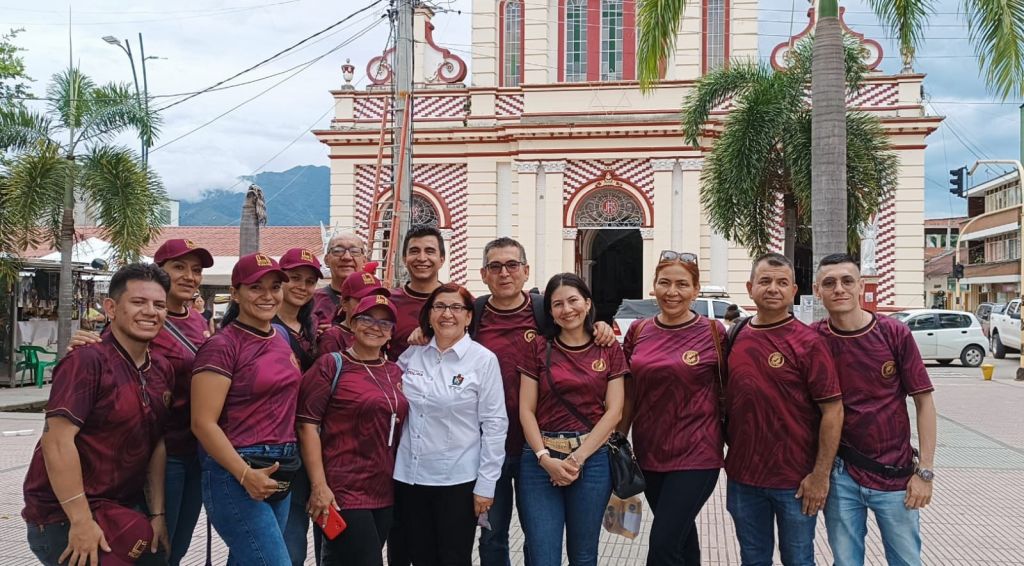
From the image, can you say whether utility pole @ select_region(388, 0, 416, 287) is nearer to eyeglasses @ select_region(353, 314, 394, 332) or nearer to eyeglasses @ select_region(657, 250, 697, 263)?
eyeglasses @ select_region(657, 250, 697, 263)

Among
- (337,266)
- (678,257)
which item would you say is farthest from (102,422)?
(678,257)

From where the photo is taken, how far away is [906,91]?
2036 cm

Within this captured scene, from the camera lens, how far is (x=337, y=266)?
209 inches

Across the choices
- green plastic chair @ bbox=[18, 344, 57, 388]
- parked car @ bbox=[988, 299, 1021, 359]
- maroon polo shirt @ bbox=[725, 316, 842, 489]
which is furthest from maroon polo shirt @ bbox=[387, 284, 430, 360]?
parked car @ bbox=[988, 299, 1021, 359]

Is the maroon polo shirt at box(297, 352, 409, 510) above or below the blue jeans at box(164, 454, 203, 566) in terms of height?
above

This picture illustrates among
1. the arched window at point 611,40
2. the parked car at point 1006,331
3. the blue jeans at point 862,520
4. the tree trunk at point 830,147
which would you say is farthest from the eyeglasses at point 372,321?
the parked car at point 1006,331

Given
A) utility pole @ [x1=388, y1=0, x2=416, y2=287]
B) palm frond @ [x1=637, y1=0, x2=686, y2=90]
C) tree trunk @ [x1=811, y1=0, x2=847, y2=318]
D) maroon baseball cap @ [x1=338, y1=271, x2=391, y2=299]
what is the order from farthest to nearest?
1. utility pole @ [x1=388, y1=0, x2=416, y2=287]
2. palm frond @ [x1=637, y1=0, x2=686, y2=90]
3. tree trunk @ [x1=811, y1=0, x2=847, y2=318]
4. maroon baseball cap @ [x1=338, y1=271, x2=391, y2=299]

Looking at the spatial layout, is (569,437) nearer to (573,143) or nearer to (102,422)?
(102,422)

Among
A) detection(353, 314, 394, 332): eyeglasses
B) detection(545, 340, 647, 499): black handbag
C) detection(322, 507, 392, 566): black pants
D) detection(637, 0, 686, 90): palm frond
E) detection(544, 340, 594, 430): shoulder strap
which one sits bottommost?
detection(322, 507, 392, 566): black pants

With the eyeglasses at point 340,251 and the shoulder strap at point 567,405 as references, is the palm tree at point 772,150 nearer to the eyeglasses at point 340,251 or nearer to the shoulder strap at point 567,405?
the eyeglasses at point 340,251

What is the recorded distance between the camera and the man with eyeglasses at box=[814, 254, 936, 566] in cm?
379

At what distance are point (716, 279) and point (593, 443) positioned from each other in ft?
58.0

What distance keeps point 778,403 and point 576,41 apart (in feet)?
65.1

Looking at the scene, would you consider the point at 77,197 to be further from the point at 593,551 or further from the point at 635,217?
the point at 593,551
